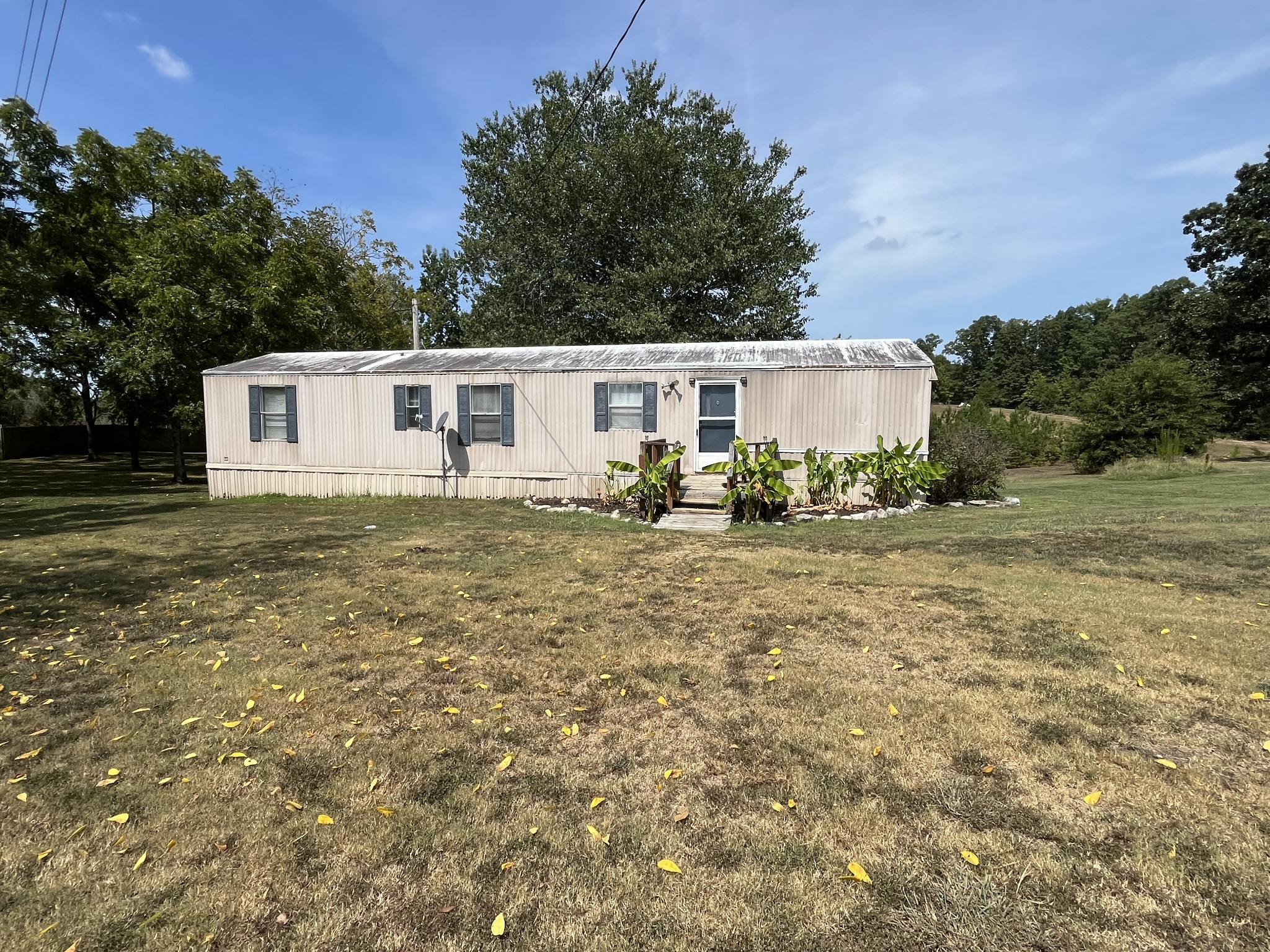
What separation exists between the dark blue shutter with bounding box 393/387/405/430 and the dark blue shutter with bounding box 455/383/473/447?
119 cm

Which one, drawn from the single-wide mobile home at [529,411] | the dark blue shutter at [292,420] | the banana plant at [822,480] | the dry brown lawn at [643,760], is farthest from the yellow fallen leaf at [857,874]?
the dark blue shutter at [292,420]

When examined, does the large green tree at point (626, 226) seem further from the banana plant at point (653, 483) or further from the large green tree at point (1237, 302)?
the large green tree at point (1237, 302)

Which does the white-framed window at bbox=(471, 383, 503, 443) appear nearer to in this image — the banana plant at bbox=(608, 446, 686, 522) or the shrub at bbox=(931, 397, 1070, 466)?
the banana plant at bbox=(608, 446, 686, 522)

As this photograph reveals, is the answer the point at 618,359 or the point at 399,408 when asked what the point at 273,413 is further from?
the point at 618,359

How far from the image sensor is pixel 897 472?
988cm

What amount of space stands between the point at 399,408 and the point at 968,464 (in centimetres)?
1092

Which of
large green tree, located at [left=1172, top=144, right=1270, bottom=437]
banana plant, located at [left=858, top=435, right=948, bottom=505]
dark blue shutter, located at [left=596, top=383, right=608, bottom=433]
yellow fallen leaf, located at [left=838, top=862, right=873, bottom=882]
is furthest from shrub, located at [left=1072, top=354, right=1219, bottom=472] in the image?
yellow fallen leaf, located at [left=838, top=862, right=873, bottom=882]

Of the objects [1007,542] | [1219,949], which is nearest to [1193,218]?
[1007,542]

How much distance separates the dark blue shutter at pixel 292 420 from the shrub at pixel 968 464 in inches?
503

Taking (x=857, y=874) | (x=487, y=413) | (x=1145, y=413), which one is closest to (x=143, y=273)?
(x=487, y=413)

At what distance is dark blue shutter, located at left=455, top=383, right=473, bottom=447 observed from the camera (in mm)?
12266

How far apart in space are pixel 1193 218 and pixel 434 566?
32.9 metres

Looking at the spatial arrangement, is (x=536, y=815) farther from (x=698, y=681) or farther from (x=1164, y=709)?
(x=1164, y=709)

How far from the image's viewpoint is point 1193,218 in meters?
25.0
